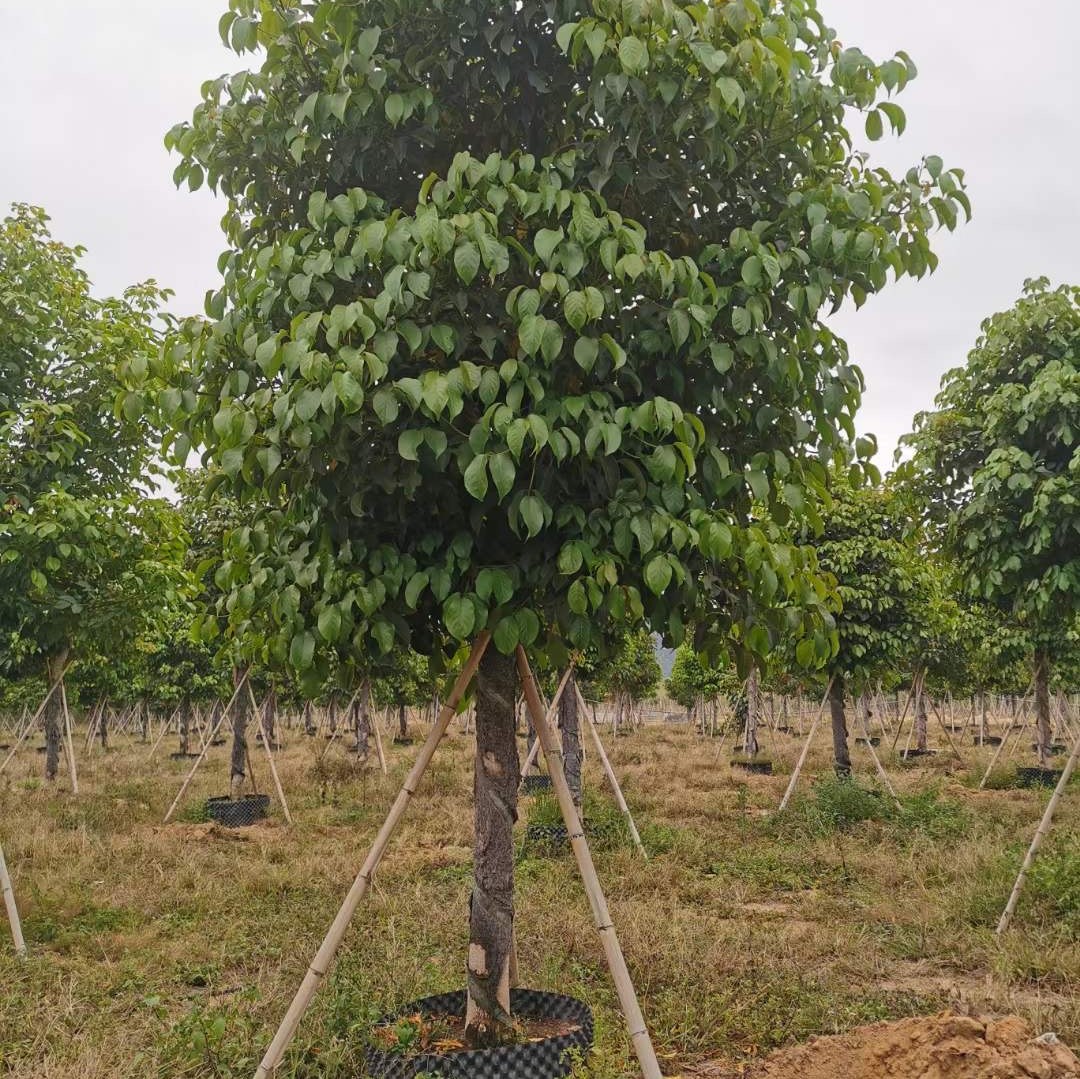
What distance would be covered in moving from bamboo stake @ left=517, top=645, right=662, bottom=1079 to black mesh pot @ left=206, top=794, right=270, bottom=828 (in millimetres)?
12879

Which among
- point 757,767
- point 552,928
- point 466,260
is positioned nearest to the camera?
point 466,260

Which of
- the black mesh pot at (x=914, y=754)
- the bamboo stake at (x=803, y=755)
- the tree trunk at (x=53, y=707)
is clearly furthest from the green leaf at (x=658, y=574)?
the black mesh pot at (x=914, y=754)

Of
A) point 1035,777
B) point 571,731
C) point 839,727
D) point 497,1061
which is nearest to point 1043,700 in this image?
point 1035,777

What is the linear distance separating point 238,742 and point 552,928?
468 inches

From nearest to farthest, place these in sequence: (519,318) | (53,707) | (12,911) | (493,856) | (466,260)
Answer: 1. (466,260)
2. (519,318)
3. (493,856)
4. (12,911)
5. (53,707)

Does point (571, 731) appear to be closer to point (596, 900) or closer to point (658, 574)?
point (596, 900)

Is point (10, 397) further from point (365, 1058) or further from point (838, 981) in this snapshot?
point (838, 981)

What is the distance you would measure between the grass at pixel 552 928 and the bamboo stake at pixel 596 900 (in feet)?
1.32

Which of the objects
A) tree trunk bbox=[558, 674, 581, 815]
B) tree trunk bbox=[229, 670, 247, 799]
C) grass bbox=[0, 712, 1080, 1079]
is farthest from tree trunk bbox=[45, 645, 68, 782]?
tree trunk bbox=[558, 674, 581, 815]

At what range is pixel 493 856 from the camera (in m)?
5.21

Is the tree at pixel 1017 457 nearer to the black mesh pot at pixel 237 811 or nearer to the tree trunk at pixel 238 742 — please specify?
the black mesh pot at pixel 237 811

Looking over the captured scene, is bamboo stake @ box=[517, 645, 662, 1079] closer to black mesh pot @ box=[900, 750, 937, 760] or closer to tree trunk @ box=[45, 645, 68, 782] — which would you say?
tree trunk @ box=[45, 645, 68, 782]

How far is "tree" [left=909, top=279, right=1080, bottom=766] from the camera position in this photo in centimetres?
862

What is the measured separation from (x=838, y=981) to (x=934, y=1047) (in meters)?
2.48
